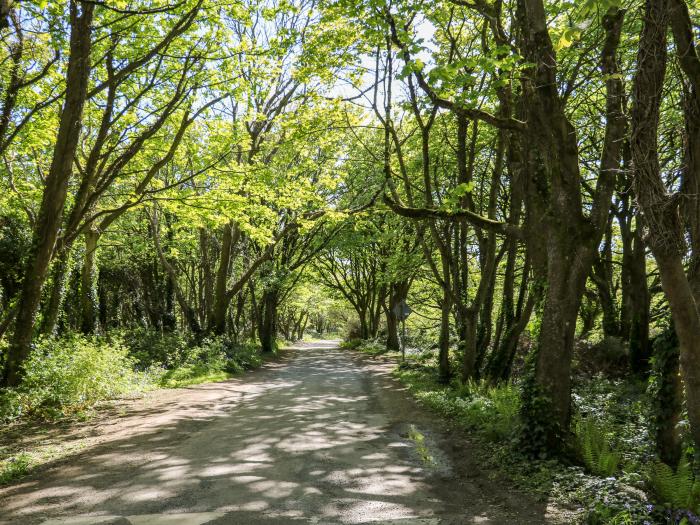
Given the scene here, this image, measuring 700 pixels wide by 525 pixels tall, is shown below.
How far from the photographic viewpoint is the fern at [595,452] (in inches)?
219

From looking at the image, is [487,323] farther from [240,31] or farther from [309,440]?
[240,31]

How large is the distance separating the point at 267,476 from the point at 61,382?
19.1ft

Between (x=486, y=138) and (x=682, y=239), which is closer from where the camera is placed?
(x=682, y=239)

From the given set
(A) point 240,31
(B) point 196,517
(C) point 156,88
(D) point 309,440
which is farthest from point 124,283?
(B) point 196,517

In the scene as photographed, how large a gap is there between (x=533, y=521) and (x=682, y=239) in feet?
10.2

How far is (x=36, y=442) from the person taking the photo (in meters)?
7.34

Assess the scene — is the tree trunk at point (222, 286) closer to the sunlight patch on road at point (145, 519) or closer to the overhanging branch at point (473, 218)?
the overhanging branch at point (473, 218)

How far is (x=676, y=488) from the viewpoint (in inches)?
176

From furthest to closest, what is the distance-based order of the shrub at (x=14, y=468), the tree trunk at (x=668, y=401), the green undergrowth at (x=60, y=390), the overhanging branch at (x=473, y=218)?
1. the overhanging branch at (x=473, y=218)
2. the green undergrowth at (x=60, y=390)
3. the shrub at (x=14, y=468)
4. the tree trunk at (x=668, y=401)

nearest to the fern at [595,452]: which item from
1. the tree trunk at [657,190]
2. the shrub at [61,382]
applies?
the tree trunk at [657,190]

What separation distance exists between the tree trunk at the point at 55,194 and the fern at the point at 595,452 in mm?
9860

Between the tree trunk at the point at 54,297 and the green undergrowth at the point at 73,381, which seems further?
the tree trunk at the point at 54,297

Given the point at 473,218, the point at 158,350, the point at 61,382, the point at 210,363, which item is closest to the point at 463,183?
the point at 473,218

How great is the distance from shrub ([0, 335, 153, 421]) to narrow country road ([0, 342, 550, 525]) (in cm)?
109
